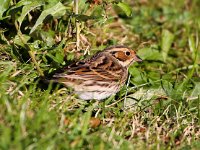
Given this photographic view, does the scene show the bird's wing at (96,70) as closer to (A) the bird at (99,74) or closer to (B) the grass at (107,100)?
(A) the bird at (99,74)

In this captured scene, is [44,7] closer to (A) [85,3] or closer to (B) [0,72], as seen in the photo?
(A) [85,3]

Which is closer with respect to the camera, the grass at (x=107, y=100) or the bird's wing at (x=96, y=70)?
the grass at (x=107, y=100)

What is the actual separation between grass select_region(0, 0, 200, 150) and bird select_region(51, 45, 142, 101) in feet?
0.27

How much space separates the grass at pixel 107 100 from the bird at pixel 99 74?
83mm

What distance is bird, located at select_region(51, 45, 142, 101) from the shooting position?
18.2 ft

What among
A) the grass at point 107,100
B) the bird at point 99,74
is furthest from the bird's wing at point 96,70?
the grass at point 107,100

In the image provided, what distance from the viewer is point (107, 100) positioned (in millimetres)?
5758

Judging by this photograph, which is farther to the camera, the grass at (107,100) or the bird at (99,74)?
the bird at (99,74)

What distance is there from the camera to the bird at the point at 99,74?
18.2 ft

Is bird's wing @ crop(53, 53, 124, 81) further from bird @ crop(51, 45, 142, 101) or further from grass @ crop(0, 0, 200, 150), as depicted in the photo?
grass @ crop(0, 0, 200, 150)

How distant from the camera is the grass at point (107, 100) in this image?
14.4 feet

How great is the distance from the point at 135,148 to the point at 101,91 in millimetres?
1091

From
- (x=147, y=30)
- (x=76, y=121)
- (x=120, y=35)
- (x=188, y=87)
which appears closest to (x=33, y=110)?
(x=76, y=121)

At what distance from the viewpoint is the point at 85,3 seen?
619cm
